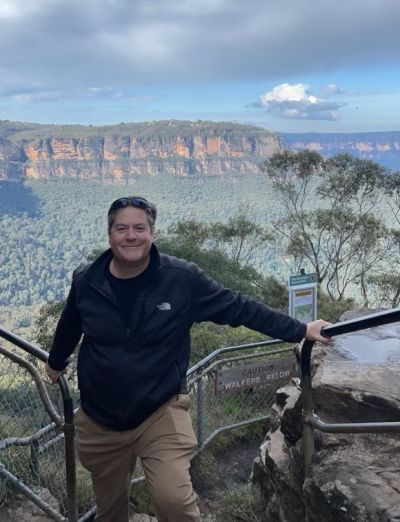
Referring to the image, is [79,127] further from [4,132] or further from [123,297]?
[123,297]

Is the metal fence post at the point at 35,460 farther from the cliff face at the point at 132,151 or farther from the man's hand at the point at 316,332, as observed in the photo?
the cliff face at the point at 132,151

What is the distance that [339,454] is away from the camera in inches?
95.0

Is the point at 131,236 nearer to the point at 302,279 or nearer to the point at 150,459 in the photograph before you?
the point at 150,459

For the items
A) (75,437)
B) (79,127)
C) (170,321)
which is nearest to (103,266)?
(170,321)

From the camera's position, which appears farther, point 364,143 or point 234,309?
point 364,143

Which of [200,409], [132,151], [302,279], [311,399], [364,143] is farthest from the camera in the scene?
[364,143]

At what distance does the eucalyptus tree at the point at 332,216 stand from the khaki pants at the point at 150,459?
21.5 meters

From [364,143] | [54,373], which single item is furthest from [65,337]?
[364,143]

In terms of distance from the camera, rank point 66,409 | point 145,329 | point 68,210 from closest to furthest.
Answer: point 145,329 → point 66,409 → point 68,210

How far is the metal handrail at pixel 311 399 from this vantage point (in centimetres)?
188

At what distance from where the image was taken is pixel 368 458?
94.0 inches

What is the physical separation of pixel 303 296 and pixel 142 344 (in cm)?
395

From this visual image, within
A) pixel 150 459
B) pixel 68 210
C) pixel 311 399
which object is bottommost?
pixel 68 210

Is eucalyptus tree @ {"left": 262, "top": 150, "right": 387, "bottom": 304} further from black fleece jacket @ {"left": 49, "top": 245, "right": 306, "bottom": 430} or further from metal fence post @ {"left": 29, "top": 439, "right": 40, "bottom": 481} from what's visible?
black fleece jacket @ {"left": 49, "top": 245, "right": 306, "bottom": 430}
